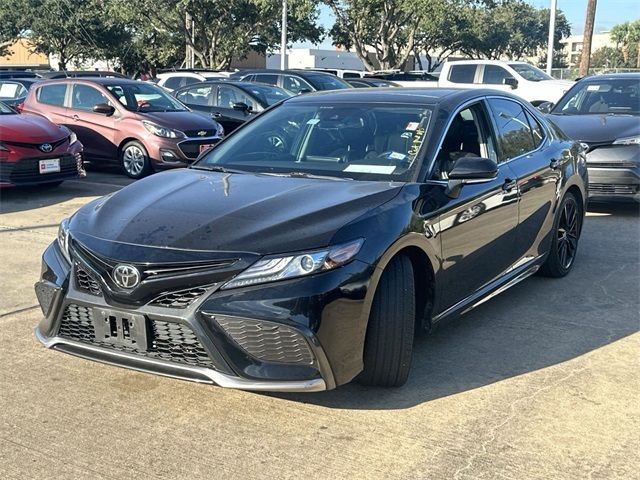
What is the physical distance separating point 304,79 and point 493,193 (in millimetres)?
13501

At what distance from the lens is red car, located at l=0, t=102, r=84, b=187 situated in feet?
30.7

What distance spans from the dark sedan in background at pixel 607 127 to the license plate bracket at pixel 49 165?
21.1 ft

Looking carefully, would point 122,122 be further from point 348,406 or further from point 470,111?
point 348,406

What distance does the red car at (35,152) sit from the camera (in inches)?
368

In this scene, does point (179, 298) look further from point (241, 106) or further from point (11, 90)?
point (11, 90)

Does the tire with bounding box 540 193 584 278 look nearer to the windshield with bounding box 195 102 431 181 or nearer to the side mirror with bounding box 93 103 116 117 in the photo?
the windshield with bounding box 195 102 431 181

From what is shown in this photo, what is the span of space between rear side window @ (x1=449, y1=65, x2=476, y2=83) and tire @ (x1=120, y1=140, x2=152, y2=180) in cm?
1098

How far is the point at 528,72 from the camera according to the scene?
20.0 metres

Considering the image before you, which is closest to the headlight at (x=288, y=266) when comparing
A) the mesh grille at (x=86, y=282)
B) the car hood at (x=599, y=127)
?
the mesh grille at (x=86, y=282)

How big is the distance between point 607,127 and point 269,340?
703 centimetres

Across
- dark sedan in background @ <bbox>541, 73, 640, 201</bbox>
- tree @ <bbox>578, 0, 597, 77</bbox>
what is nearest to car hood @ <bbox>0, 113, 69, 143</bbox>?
dark sedan in background @ <bbox>541, 73, 640, 201</bbox>

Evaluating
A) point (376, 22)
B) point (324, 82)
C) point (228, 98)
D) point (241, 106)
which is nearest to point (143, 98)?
point (241, 106)

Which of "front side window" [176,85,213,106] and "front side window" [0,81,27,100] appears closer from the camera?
"front side window" [176,85,213,106]

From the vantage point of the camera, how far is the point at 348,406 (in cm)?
383
